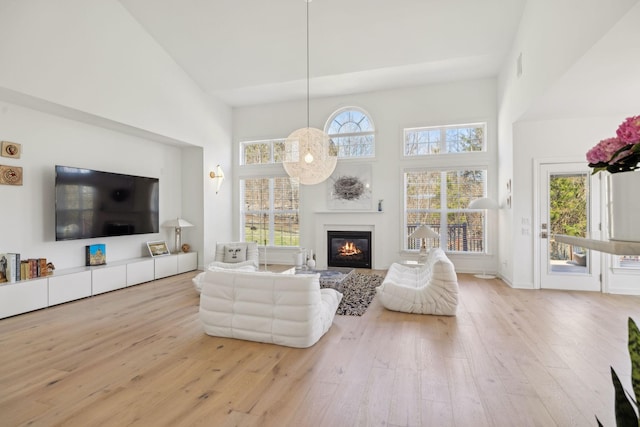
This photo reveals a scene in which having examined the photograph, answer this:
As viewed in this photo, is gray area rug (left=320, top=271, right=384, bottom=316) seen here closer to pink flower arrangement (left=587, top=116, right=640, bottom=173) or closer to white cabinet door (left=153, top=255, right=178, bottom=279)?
pink flower arrangement (left=587, top=116, right=640, bottom=173)

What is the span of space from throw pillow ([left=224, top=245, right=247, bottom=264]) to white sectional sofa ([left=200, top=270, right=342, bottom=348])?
2.70 meters

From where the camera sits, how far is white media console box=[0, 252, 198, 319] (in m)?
4.07

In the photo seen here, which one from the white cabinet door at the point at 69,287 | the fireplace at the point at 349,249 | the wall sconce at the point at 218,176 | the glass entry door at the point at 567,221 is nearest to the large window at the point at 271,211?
the wall sconce at the point at 218,176

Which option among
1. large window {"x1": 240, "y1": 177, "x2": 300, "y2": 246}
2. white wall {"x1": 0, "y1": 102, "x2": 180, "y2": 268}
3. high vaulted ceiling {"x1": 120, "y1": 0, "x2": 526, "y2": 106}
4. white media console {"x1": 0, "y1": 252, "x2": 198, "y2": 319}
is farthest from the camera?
large window {"x1": 240, "y1": 177, "x2": 300, "y2": 246}

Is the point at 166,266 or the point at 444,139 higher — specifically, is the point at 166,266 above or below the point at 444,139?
below

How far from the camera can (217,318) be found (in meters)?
3.34

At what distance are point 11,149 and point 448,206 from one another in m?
7.27

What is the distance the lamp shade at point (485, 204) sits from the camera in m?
6.06

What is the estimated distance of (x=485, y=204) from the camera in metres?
6.07

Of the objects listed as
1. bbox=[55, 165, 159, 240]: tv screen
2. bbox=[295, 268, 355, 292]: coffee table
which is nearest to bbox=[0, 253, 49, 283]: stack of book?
bbox=[55, 165, 159, 240]: tv screen

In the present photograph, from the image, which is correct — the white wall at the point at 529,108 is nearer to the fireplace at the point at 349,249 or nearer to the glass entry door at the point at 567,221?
the glass entry door at the point at 567,221

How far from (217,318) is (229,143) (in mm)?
5722

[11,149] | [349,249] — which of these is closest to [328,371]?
[349,249]

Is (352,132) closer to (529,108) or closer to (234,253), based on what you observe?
(529,108)
